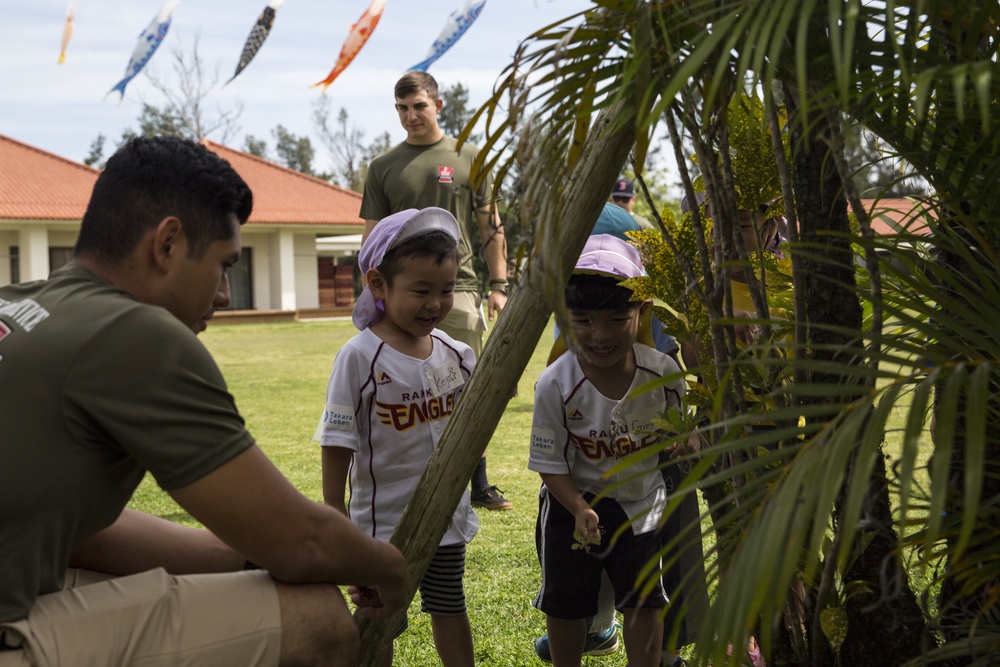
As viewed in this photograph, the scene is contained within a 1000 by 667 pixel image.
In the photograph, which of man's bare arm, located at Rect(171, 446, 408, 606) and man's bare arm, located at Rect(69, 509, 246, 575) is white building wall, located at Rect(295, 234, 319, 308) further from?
man's bare arm, located at Rect(171, 446, 408, 606)

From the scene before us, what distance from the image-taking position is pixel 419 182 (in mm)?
4746

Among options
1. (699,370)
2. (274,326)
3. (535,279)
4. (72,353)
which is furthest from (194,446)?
(274,326)

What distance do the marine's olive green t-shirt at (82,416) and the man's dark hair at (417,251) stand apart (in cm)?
113

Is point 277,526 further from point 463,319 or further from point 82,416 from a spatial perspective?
point 463,319

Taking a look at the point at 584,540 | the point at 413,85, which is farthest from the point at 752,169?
the point at 413,85

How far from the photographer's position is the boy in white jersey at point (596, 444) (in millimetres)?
2666

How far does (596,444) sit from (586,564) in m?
0.33

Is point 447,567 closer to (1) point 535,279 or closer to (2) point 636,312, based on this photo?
(2) point 636,312

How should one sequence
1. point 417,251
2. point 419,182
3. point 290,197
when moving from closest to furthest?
point 417,251 → point 419,182 → point 290,197

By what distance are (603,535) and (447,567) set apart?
432mm

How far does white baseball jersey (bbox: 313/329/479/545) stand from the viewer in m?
2.68

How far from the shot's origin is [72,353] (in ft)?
5.49

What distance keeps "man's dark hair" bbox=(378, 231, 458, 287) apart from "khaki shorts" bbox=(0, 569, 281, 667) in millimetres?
1136

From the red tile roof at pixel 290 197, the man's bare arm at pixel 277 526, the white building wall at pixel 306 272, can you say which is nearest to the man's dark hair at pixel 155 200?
the man's bare arm at pixel 277 526
